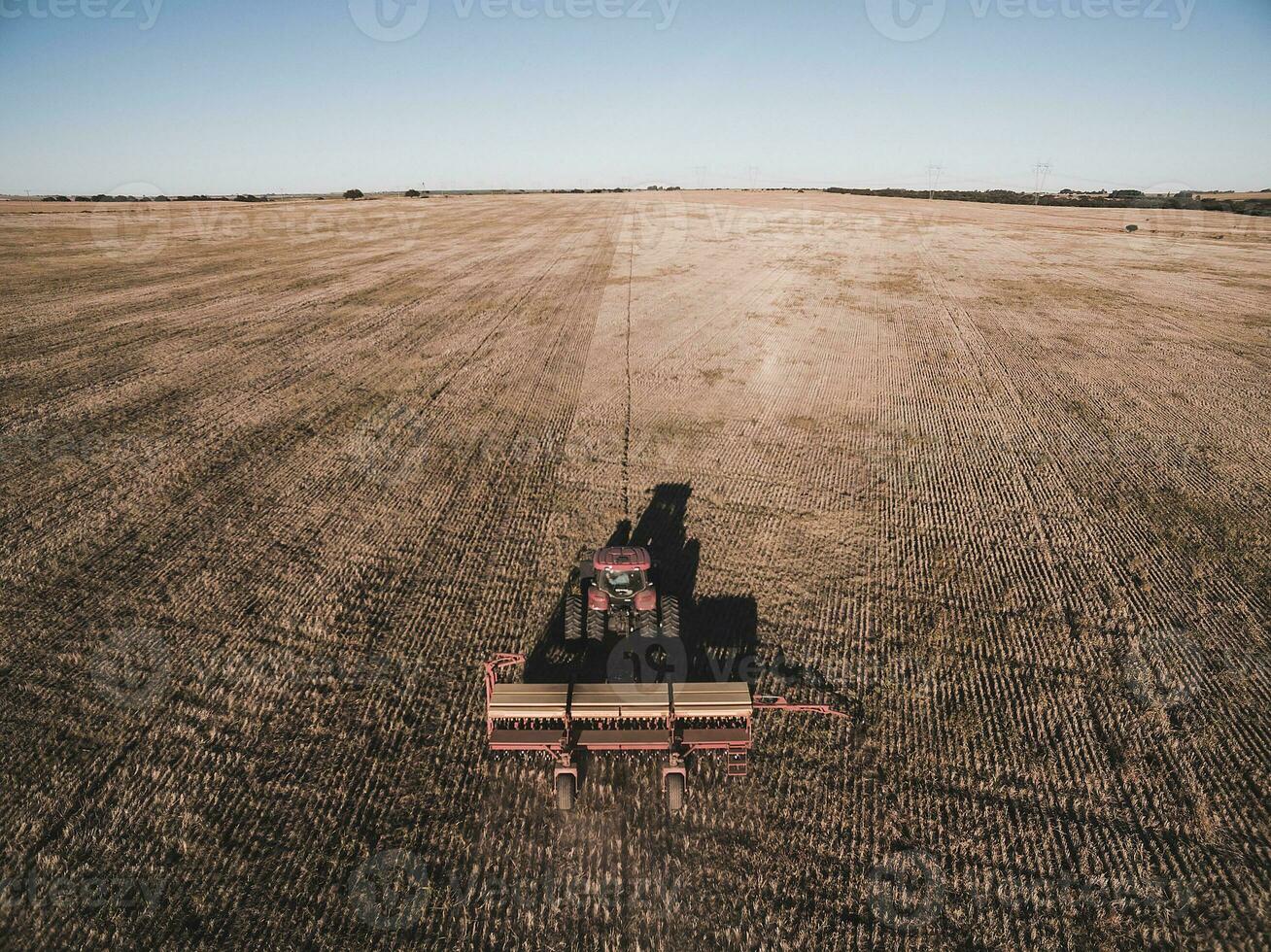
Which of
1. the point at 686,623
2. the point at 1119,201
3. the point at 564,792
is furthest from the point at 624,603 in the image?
the point at 1119,201

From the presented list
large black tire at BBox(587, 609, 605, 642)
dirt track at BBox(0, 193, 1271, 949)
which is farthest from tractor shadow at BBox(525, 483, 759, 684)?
large black tire at BBox(587, 609, 605, 642)

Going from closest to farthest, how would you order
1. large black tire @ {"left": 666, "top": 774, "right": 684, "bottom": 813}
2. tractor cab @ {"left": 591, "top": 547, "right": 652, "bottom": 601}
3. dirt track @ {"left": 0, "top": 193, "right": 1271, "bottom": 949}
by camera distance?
dirt track @ {"left": 0, "top": 193, "right": 1271, "bottom": 949} → large black tire @ {"left": 666, "top": 774, "right": 684, "bottom": 813} → tractor cab @ {"left": 591, "top": 547, "right": 652, "bottom": 601}

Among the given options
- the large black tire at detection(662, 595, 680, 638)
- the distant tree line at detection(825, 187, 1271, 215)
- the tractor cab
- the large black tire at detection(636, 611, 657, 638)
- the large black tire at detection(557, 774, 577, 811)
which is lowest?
the large black tire at detection(557, 774, 577, 811)

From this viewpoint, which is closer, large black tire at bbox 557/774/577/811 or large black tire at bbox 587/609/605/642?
large black tire at bbox 557/774/577/811

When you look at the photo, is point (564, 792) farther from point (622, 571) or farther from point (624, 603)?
point (622, 571)

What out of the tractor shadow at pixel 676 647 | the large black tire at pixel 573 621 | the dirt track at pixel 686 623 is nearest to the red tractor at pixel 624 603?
the large black tire at pixel 573 621

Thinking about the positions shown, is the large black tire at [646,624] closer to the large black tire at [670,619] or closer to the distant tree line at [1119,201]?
the large black tire at [670,619]

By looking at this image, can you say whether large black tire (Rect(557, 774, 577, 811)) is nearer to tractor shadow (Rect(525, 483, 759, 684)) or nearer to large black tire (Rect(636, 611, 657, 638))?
tractor shadow (Rect(525, 483, 759, 684))
